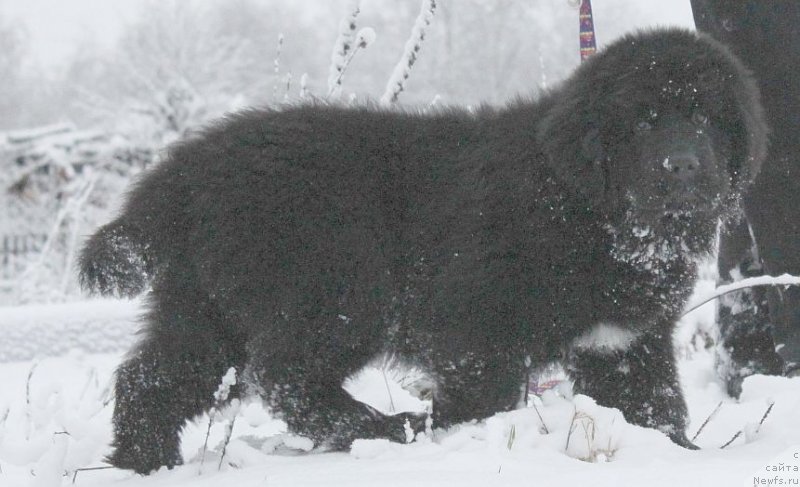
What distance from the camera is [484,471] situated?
2.28 m

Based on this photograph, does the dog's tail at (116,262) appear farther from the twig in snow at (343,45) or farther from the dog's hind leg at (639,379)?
the twig in snow at (343,45)

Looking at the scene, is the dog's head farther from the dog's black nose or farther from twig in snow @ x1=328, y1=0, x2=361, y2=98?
twig in snow @ x1=328, y1=0, x2=361, y2=98

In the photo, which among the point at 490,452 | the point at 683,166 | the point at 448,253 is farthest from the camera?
the point at 448,253

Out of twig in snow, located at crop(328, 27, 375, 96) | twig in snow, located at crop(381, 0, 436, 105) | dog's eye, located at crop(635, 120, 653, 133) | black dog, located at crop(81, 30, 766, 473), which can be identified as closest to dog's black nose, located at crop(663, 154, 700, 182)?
black dog, located at crop(81, 30, 766, 473)

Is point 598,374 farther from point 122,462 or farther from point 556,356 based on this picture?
point 122,462

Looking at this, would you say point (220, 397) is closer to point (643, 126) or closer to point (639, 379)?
point (639, 379)

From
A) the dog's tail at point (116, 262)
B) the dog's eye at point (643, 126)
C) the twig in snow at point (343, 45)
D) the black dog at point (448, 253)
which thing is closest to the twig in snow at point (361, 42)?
the twig in snow at point (343, 45)

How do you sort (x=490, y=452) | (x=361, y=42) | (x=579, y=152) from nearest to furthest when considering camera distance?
(x=490, y=452) < (x=579, y=152) < (x=361, y=42)

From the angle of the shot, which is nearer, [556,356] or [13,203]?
[556,356]

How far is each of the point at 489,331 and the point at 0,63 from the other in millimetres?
44646

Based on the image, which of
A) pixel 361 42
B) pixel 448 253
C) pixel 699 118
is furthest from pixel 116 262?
pixel 361 42

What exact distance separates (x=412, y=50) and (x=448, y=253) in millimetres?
2130

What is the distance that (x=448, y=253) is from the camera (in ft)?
10.9

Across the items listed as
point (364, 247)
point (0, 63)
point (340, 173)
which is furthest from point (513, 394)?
point (0, 63)
